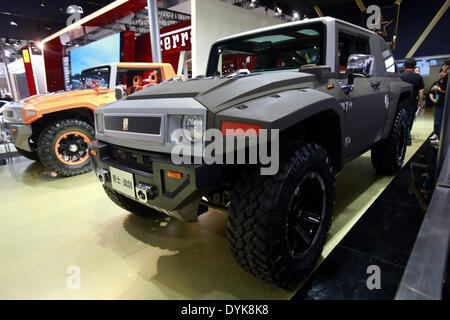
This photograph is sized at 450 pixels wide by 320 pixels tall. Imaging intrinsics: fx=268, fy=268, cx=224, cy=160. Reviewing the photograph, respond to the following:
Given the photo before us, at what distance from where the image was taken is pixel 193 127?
4.38 feet

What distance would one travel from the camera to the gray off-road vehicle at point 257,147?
50.7 inches

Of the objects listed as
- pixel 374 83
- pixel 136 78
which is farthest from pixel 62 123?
pixel 374 83

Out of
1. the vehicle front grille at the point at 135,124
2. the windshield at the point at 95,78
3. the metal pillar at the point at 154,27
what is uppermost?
the metal pillar at the point at 154,27

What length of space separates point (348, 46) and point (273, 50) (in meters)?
0.70

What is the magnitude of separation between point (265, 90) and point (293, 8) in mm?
13183

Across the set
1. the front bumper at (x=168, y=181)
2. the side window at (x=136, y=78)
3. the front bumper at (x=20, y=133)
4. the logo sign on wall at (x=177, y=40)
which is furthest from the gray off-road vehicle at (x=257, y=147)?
the logo sign on wall at (x=177, y=40)

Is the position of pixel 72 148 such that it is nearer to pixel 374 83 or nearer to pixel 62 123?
pixel 62 123

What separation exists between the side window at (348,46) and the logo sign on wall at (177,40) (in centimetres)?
658

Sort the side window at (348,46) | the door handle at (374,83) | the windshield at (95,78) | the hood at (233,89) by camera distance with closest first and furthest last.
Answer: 1. the hood at (233,89)
2. the side window at (348,46)
3. the door handle at (374,83)
4. the windshield at (95,78)

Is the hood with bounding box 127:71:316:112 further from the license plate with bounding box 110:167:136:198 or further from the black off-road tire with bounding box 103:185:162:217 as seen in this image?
the black off-road tire with bounding box 103:185:162:217

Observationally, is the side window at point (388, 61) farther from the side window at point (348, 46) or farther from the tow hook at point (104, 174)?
the tow hook at point (104, 174)

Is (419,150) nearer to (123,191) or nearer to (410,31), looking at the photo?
(123,191)

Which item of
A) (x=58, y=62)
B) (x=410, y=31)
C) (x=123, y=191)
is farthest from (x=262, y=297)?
(x=58, y=62)

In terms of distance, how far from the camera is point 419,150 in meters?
4.61
